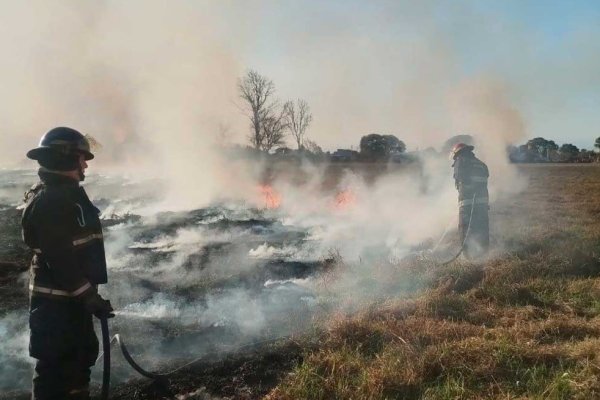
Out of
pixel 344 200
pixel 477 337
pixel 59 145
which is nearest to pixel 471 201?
pixel 477 337

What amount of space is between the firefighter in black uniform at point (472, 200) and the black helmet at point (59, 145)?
6.87 meters

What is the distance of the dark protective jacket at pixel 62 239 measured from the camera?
334 centimetres

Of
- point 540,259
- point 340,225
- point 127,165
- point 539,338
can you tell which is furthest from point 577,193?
point 127,165

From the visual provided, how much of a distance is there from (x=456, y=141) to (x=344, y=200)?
504 cm

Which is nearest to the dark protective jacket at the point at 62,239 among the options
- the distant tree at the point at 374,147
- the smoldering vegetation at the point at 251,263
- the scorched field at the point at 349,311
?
the scorched field at the point at 349,311

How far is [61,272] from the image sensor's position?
11.0ft

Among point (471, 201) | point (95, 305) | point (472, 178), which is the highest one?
point (472, 178)

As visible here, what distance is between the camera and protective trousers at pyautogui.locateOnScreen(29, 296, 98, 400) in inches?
134

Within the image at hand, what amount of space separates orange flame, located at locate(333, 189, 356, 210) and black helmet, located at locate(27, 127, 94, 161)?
13172mm

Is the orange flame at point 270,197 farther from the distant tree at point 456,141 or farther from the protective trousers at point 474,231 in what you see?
the protective trousers at point 474,231

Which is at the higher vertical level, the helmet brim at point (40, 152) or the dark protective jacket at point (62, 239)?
the helmet brim at point (40, 152)

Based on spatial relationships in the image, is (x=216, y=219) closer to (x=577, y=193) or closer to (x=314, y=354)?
(x=314, y=354)

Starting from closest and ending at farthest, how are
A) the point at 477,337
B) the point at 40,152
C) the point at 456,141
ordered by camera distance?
1. the point at 40,152
2. the point at 477,337
3. the point at 456,141

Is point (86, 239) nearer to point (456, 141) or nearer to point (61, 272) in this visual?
point (61, 272)
